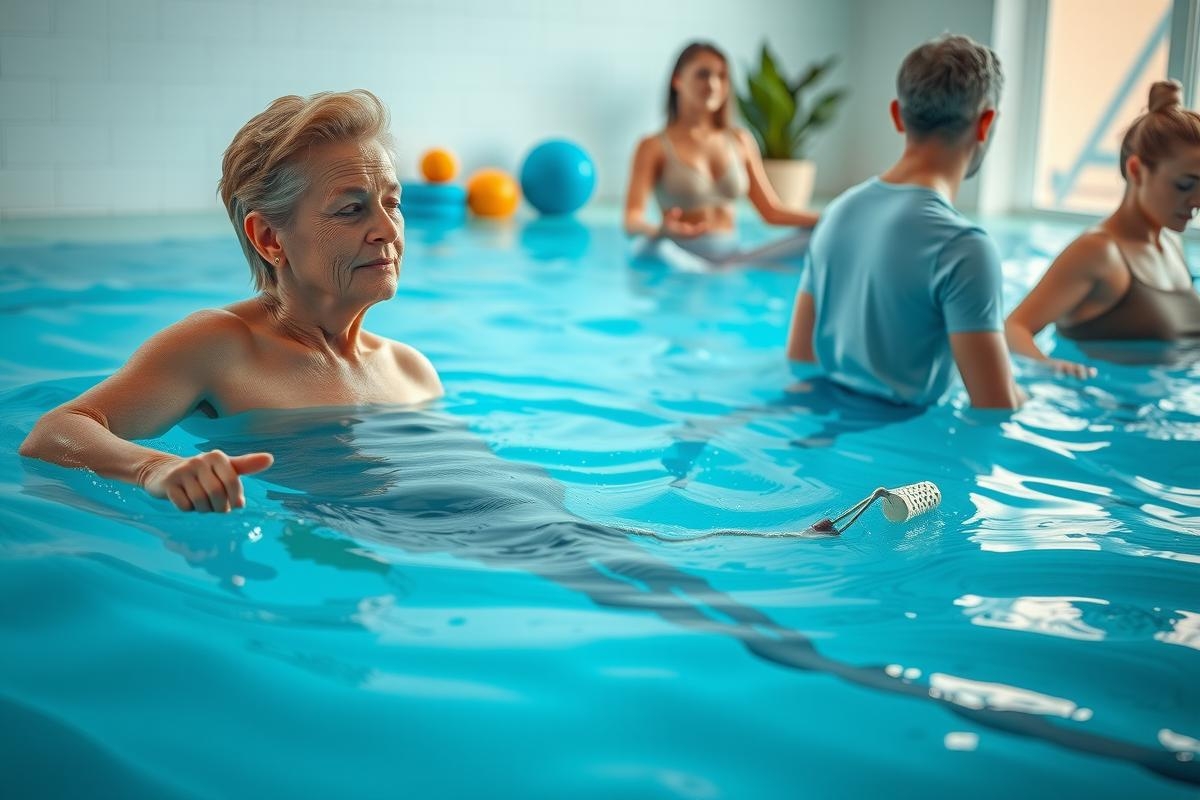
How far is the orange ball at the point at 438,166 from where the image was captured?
10.4 meters

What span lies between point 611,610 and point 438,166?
861 centimetres

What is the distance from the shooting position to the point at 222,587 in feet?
7.52

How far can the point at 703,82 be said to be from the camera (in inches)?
287

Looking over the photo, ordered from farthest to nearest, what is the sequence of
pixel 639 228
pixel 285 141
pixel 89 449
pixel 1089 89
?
pixel 1089 89 → pixel 639 228 → pixel 285 141 → pixel 89 449

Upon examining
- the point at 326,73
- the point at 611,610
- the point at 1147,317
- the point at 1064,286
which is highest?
the point at 326,73

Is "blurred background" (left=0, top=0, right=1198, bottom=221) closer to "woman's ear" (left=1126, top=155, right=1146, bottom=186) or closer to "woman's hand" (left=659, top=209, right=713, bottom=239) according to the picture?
"woman's hand" (left=659, top=209, right=713, bottom=239)

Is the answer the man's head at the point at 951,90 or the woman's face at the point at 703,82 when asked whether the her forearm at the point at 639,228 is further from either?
the man's head at the point at 951,90

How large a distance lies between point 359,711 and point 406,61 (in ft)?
32.0

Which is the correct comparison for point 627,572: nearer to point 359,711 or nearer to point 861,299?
point 359,711

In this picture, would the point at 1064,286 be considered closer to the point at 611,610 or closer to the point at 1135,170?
the point at 1135,170

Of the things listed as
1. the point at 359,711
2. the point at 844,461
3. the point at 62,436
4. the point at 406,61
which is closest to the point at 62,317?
the point at 62,436

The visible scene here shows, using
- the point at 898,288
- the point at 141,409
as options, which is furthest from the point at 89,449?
the point at 898,288

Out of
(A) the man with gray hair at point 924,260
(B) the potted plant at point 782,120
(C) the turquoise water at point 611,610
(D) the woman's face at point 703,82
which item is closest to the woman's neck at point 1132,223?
(C) the turquoise water at point 611,610

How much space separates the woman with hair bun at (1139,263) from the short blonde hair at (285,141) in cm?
269
